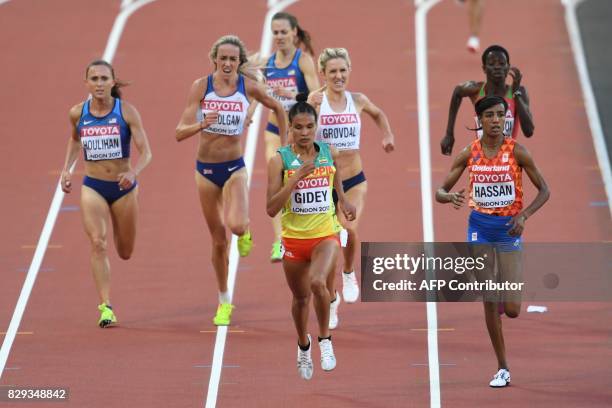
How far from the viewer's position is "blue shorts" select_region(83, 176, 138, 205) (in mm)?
12617

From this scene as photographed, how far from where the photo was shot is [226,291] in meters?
12.9

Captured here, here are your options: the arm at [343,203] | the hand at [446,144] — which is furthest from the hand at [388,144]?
the arm at [343,203]

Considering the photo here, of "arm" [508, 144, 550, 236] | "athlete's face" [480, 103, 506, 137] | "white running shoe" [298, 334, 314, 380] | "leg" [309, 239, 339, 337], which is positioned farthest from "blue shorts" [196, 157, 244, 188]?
"arm" [508, 144, 550, 236]

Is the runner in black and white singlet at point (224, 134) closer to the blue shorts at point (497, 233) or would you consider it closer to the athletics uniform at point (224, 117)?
the athletics uniform at point (224, 117)

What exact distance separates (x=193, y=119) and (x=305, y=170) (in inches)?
92.0

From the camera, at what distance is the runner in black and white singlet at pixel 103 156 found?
12.5 metres

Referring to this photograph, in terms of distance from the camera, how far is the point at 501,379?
10945 mm

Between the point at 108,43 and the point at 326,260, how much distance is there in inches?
408

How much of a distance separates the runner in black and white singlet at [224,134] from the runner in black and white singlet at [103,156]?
0.53 meters

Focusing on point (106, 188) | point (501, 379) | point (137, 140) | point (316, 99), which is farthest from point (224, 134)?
point (501, 379)

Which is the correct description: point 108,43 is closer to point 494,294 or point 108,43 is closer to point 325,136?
point 325,136

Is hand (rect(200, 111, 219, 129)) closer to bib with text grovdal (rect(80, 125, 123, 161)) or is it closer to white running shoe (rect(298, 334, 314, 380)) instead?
bib with text grovdal (rect(80, 125, 123, 161))

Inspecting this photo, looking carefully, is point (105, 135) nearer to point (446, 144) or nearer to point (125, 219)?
point (125, 219)

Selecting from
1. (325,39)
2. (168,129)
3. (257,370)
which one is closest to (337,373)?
(257,370)
